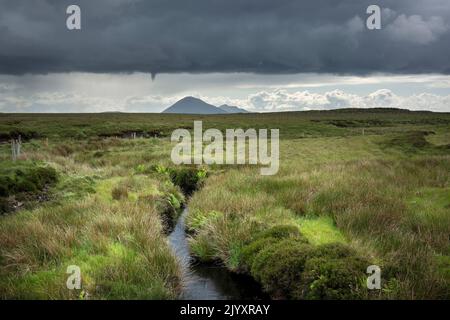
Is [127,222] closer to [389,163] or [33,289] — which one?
[33,289]

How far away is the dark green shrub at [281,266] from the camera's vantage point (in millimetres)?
9922

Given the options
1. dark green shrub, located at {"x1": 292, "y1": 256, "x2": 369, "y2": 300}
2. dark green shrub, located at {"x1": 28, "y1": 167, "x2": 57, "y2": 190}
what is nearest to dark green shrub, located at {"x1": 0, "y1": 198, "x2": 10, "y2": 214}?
dark green shrub, located at {"x1": 28, "y1": 167, "x2": 57, "y2": 190}

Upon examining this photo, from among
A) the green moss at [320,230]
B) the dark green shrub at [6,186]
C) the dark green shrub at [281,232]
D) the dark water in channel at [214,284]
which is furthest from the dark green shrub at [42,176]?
the green moss at [320,230]

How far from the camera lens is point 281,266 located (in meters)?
10.2

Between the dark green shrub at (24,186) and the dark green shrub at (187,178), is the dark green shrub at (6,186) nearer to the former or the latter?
the dark green shrub at (24,186)

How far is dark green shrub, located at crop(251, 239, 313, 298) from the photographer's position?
9.92 metres

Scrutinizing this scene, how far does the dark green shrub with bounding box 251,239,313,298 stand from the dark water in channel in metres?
0.38

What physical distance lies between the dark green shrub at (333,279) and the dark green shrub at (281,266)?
34 centimetres

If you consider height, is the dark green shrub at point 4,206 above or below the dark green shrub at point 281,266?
above

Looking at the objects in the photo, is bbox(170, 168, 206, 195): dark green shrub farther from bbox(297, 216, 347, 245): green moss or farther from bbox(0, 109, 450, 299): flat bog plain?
A: bbox(297, 216, 347, 245): green moss

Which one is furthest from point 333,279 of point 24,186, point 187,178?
point 187,178

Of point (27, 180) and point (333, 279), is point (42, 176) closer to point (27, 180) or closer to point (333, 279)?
point (27, 180)

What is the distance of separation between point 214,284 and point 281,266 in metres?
2.03
